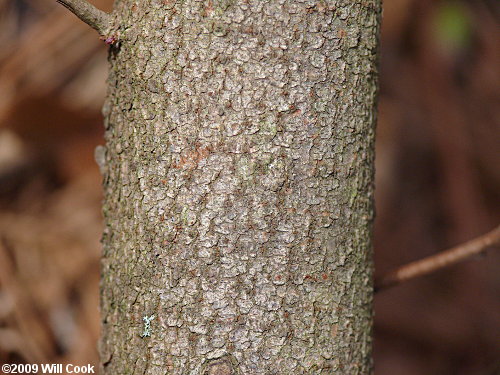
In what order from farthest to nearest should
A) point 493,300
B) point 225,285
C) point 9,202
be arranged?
point 493,300 < point 9,202 < point 225,285

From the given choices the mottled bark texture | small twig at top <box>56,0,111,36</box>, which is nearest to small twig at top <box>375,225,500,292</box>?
the mottled bark texture

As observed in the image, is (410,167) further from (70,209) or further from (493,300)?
(70,209)

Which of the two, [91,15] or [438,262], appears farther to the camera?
[438,262]

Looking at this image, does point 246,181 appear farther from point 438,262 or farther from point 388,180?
point 388,180

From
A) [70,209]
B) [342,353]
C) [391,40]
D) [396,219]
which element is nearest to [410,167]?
[396,219]

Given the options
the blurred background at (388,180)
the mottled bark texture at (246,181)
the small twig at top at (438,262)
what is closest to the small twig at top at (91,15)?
the mottled bark texture at (246,181)

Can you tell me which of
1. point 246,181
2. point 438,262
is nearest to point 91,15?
point 246,181
